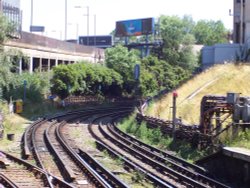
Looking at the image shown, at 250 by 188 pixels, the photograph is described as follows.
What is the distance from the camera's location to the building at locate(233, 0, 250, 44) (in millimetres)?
50678

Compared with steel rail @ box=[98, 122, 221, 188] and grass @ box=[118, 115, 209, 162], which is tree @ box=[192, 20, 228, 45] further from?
steel rail @ box=[98, 122, 221, 188]

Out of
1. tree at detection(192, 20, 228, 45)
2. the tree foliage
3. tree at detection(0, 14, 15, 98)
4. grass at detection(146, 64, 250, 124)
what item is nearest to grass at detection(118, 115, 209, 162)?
grass at detection(146, 64, 250, 124)

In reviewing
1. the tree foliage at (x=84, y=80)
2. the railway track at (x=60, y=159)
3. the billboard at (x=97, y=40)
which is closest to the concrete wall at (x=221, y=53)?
the tree foliage at (x=84, y=80)

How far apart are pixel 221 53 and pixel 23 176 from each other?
131 ft

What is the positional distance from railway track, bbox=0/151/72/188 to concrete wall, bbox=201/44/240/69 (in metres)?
34.1

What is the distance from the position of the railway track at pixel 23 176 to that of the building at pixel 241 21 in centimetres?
3637

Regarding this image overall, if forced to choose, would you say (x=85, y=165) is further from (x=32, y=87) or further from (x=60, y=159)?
(x=32, y=87)

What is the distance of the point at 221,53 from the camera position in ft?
175

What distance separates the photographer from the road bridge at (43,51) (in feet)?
173

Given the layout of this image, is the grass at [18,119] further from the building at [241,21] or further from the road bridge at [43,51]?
the building at [241,21]

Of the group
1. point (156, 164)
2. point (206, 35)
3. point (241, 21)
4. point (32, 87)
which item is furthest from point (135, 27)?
point (156, 164)

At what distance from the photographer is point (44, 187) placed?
1438cm

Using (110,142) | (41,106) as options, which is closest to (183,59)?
(41,106)

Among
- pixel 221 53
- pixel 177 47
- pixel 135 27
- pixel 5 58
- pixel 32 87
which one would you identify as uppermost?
pixel 135 27
